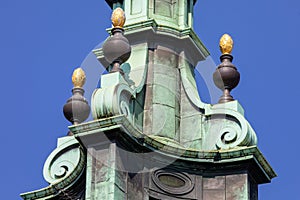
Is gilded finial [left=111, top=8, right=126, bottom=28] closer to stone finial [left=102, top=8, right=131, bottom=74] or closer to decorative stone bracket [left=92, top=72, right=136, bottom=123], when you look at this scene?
stone finial [left=102, top=8, right=131, bottom=74]

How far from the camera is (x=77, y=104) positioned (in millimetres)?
49688

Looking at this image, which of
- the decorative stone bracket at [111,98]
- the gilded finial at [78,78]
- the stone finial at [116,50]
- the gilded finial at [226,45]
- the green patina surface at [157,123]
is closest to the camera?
the green patina surface at [157,123]

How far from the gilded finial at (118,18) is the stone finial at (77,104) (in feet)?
6.67

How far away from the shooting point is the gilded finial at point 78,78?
164 feet

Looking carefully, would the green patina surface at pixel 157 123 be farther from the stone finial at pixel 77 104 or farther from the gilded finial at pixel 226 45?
the gilded finial at pixel 226 45

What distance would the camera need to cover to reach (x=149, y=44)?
2005 inches

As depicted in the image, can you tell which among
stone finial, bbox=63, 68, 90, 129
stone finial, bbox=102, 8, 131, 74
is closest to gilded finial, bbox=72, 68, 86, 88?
stone finial, bbox=63, 68, 90, 129

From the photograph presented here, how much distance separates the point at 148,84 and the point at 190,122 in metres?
1.67

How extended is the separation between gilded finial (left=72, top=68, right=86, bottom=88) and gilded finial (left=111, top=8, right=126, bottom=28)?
2.01 metres

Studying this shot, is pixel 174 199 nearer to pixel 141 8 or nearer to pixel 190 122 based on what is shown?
pixel 190 122

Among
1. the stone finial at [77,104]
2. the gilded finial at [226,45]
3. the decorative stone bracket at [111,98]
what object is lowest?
the decorative stone bracket at [111,98]

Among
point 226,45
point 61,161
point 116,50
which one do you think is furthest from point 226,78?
point 61,161

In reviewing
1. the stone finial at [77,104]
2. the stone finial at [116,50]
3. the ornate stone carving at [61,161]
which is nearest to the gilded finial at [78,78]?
the stone finial at [77,104]

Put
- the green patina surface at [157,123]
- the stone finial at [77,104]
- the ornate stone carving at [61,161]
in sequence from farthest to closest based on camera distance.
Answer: the stone finial at [77,104] → the ornate stone carving at [61,161] → the green patina surface at [157,123]
